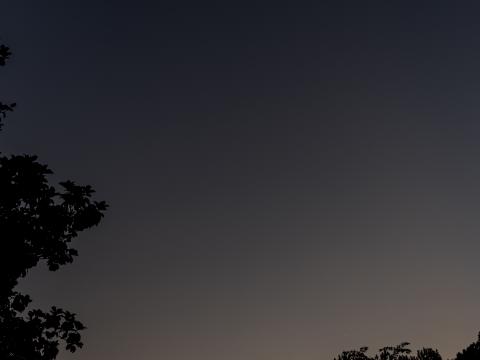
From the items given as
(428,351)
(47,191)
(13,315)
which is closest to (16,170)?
(47,191)

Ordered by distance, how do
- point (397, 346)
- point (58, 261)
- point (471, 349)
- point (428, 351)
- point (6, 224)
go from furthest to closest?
point (397, 346) → point (428, 351) → point (471, 349) → point (58, 261) → point (6, 224)

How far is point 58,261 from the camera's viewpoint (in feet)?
49.7

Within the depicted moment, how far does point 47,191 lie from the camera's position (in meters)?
14.5

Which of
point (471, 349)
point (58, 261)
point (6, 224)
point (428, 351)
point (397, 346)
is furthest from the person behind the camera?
point (397, 346)

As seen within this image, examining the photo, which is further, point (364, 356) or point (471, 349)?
point (364, 356)

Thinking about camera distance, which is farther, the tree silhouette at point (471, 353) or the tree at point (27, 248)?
the tree silhouette at point (471, 353)

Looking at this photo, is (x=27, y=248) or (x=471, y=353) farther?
(x=471, y=353)

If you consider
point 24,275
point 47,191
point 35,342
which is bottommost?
point 35,342

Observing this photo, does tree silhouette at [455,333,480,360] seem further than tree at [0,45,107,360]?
Yes

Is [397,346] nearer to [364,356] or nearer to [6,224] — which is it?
[364,356]

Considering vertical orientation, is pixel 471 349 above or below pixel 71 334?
above

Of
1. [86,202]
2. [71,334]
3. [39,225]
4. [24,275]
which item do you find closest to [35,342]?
[71,334]

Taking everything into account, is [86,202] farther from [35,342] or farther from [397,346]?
[397,346]

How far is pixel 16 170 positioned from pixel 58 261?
310cm
